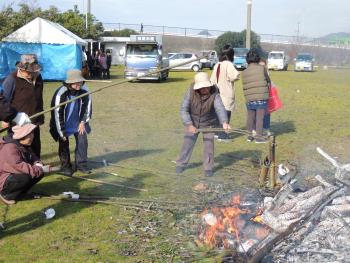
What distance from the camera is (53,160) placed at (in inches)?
316

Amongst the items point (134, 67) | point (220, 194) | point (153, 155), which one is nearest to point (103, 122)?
point (153, 155)

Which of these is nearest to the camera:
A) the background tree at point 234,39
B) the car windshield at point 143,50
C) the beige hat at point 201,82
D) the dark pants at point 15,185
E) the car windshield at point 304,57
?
the dark pants at point 15,185

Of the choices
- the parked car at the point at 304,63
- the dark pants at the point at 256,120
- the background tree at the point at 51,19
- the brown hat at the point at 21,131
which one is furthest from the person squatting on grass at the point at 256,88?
the parked car at the point at 304,63

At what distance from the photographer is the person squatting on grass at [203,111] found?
677 centimetres

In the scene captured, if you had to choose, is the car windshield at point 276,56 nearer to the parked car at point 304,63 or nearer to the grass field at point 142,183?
the parked car at point 304,63

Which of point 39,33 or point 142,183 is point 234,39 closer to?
point 39,33

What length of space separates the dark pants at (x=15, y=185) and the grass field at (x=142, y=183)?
338 millimetres

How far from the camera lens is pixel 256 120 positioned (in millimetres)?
9594

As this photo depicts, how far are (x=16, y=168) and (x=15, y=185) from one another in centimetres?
20

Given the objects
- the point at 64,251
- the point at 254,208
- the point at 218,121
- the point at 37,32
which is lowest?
the point at 64,251

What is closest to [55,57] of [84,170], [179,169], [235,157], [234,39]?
[235,157]

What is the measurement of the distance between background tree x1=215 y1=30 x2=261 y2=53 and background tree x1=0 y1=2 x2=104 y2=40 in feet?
44.8

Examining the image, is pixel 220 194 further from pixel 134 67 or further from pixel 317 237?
pixel 134 67

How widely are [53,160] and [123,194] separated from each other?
89.5 inches
